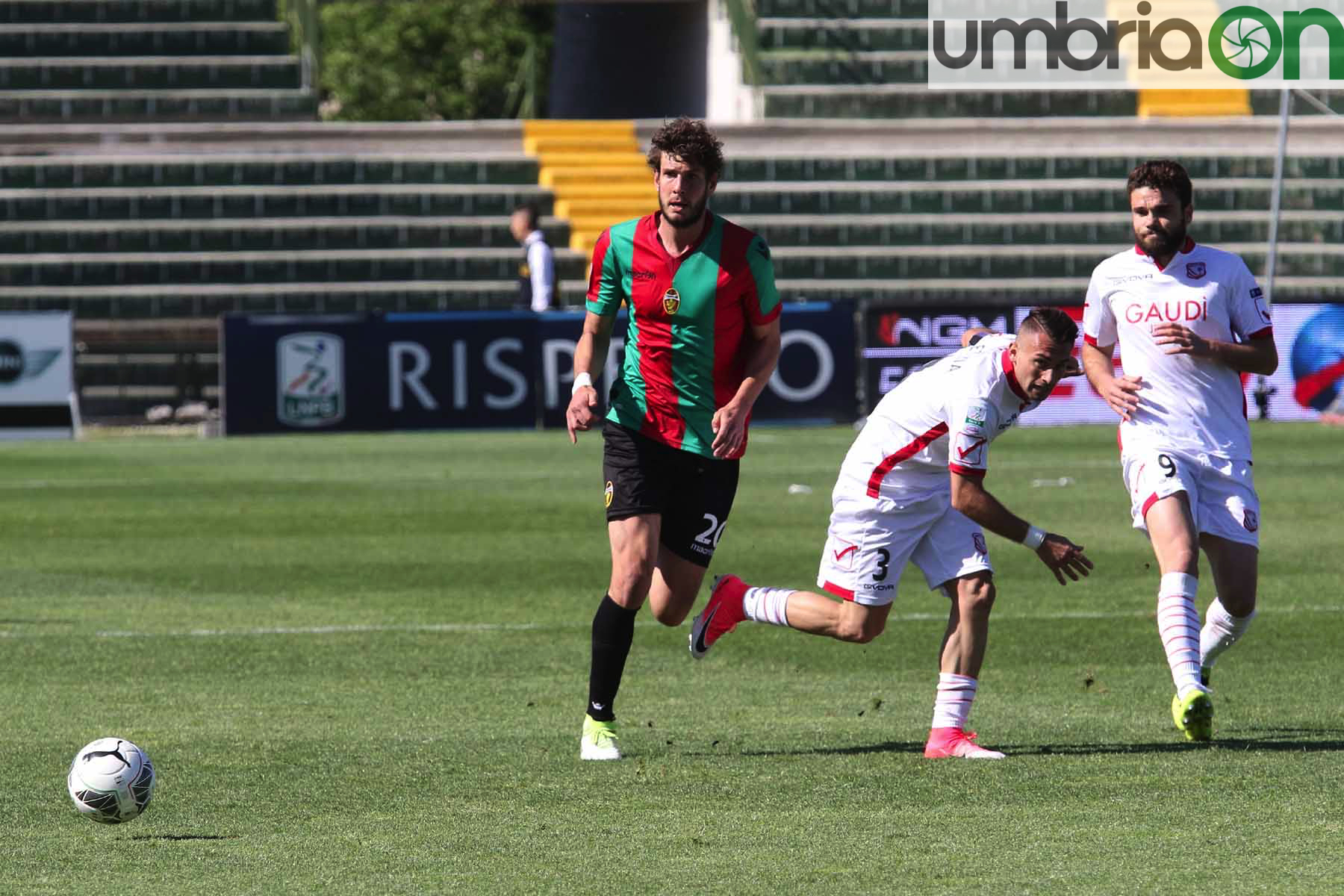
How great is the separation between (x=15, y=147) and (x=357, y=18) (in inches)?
1326

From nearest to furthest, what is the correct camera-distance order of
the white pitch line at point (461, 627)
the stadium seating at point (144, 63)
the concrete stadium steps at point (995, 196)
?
the white pitch line at point (461, 627), the concrete stadium steps at point (995, 196), the stadium seating at point (144, 63)

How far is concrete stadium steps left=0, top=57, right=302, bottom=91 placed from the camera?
32938 mm

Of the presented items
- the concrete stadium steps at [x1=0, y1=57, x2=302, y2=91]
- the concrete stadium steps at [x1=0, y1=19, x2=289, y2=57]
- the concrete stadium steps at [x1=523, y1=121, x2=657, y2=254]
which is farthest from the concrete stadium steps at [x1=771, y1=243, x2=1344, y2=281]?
the concrete stadium steps at [x1=0, y1=19, x2=289, y2=57]

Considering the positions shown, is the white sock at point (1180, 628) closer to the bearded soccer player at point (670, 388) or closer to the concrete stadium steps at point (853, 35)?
the bearded soccer player at point (670, 388)

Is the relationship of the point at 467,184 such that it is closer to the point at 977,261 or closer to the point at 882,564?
the point at 977,261

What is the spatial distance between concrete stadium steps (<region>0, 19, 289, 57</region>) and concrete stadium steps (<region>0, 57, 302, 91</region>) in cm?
20

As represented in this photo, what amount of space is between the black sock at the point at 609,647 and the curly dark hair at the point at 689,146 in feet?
4.77

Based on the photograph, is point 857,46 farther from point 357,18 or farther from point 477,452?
point 357,18

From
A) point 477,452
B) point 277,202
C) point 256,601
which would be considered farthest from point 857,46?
point 256,601

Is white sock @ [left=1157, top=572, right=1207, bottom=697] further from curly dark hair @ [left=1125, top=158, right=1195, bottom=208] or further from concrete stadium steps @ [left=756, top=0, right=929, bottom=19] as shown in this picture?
concrete stadium steps @ [left=756, top=0, right=929, bottom=19]

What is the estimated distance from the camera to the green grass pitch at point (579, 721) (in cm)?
511

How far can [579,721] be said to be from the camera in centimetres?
751

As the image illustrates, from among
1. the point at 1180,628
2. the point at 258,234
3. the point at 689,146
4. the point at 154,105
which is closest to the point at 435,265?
the point at 258,234

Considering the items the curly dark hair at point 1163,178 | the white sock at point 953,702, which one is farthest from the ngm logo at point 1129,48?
the white sock at point 953,702
